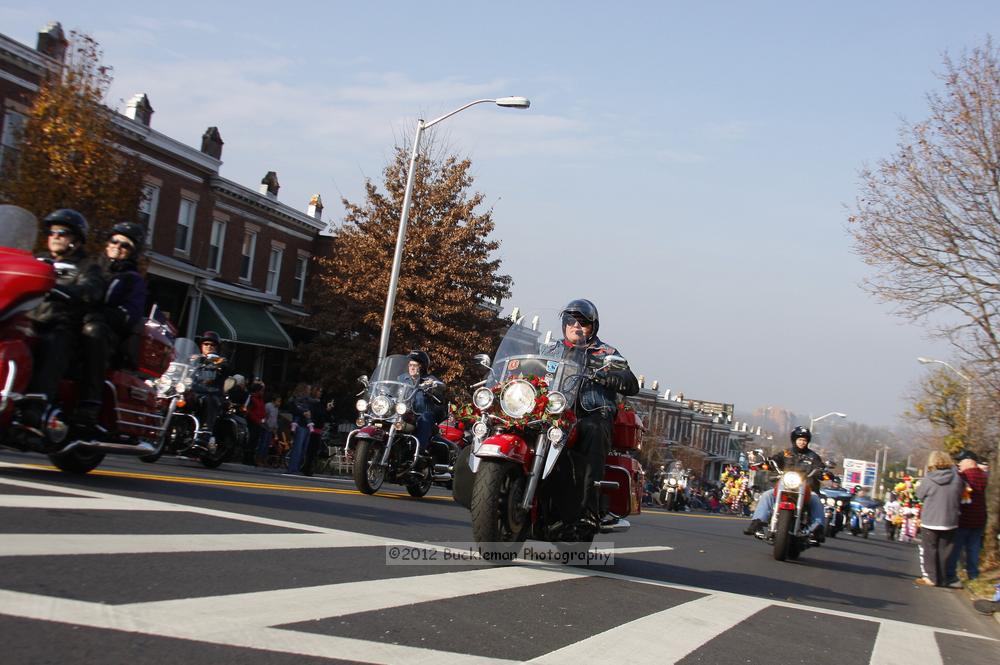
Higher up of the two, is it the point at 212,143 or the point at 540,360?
the point at 212,143

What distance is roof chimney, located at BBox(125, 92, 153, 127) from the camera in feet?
109

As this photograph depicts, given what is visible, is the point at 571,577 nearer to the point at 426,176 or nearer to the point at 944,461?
the point at 944,461

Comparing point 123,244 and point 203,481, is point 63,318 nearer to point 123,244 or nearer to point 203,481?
point 123,244

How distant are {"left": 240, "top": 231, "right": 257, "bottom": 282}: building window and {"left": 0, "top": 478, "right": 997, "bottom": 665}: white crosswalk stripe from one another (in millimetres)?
33103

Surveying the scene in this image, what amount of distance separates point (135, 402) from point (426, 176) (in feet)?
102

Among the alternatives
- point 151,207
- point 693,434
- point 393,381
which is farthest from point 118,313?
point 693,434

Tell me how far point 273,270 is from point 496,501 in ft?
119

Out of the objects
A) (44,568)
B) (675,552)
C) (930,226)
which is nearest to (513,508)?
(44,568)

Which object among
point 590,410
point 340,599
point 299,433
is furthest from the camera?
point 299,433

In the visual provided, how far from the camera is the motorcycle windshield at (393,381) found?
44.5 feet

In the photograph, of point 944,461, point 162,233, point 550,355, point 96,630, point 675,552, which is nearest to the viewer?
point 96,630

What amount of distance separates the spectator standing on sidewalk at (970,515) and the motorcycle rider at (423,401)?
7.14m

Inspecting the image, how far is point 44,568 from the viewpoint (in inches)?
173

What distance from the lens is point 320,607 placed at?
4.57 meters
